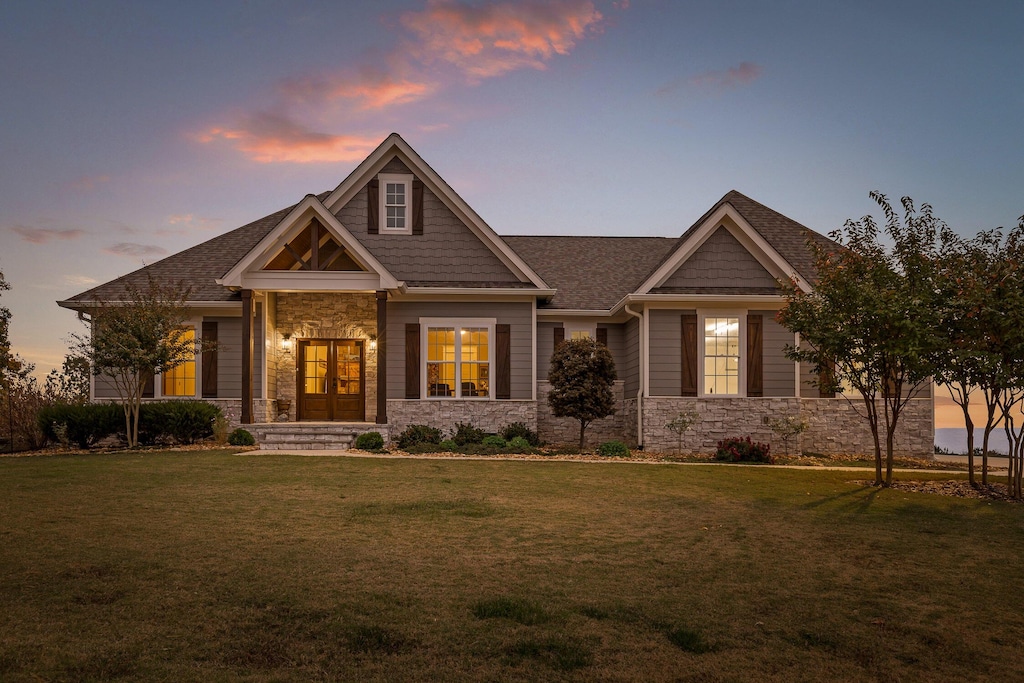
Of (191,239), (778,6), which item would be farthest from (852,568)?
(191,239)

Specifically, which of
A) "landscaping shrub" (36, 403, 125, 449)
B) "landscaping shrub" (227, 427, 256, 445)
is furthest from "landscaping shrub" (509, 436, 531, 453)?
"landscaping shrub" (36, 403, 125, 449)

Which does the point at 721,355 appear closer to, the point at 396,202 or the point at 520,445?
the point at 520,445

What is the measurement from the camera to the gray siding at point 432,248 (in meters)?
18.5

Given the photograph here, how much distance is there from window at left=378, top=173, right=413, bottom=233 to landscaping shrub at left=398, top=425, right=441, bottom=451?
5.46 m

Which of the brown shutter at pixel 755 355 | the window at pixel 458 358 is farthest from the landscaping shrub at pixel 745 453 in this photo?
the window at pixel 458 358

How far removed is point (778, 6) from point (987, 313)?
8.38 m

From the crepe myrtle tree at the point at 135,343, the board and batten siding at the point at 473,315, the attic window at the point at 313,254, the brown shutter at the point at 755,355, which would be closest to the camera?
the crepe myrtle tree at the point at 135,343

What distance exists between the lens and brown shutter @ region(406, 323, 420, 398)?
18.0m

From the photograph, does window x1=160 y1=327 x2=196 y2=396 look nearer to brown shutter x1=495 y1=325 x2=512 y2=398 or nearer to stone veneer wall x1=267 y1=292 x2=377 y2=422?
stone veneer wall x1=267 y1=292 x2=377 y2=422

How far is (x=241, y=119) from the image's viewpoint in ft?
57.0

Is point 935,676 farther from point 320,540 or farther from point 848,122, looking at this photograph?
point 848,122

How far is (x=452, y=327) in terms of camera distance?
18422 mm

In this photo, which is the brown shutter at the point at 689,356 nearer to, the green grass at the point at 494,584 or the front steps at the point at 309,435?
the green grass at the point at 494,584

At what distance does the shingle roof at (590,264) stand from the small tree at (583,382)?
3383 millimetres
